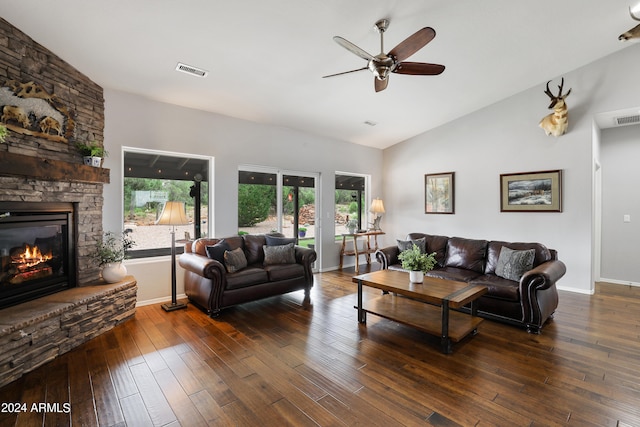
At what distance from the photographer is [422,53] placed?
3.88 meters

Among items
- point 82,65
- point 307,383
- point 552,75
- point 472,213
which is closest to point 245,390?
point 307,383

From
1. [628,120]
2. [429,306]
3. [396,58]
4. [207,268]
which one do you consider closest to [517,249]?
[429,306]

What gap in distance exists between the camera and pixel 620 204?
209 inches

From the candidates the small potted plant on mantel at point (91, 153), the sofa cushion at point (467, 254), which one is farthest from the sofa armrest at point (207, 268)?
the sofa cushion at point (467, 254)

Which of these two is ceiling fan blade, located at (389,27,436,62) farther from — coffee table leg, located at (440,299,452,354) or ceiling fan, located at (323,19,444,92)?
coffee table leg, located at (440,299,452,354)

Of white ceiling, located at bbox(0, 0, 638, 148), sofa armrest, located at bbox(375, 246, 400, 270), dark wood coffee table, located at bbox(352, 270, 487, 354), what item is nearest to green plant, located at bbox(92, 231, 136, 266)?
white ceiling, located at bbox(0, 0, 638, 148)

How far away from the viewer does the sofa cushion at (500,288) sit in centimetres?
338

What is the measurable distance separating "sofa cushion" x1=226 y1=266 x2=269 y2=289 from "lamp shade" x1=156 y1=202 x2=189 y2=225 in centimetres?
94

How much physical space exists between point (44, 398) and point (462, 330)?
348 cm

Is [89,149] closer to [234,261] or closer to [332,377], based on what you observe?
[234,261]

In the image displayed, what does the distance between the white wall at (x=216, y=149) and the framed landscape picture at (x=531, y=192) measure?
3.13 meters

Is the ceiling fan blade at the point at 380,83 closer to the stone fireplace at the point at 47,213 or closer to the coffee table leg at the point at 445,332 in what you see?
the coffee table leg at the point at 445,332

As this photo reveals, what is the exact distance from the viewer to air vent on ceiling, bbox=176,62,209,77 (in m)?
3.49

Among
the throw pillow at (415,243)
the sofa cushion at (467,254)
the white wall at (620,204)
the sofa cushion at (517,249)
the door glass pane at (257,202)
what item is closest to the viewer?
the sofa cushion at (517,249)
